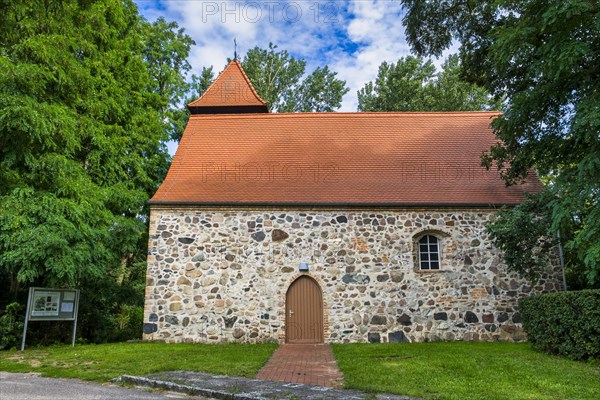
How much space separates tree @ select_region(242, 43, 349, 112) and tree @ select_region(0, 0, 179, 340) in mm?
14164

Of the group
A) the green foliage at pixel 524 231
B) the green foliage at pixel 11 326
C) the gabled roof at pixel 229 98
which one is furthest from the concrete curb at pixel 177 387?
the gabled roof at pixel 229 98

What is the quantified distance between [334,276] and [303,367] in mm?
4730

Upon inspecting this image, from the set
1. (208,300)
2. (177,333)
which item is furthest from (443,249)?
(177,333)

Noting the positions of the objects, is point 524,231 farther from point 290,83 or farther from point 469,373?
point 290,83

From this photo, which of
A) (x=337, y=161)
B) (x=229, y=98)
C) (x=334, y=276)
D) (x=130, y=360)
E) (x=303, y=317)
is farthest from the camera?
(x=229, y=98)

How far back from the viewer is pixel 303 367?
8062 millimetres

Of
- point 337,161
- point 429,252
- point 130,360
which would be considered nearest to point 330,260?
point 429,252

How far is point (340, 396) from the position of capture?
546 centimetres

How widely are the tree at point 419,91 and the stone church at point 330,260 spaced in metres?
14.1

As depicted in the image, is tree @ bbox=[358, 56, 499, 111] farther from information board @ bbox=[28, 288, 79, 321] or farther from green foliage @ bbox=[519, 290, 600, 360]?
information board @ bbox=[28, 288, 79, 321]

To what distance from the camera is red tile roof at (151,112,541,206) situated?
13211mm

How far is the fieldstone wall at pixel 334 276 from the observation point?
1237 cm

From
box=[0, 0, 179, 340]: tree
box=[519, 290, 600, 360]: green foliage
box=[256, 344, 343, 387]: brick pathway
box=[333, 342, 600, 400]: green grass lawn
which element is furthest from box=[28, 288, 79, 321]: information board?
box=[519, 290, 600, 360]: green foliage

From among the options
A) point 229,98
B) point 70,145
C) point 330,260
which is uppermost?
point 229,98
